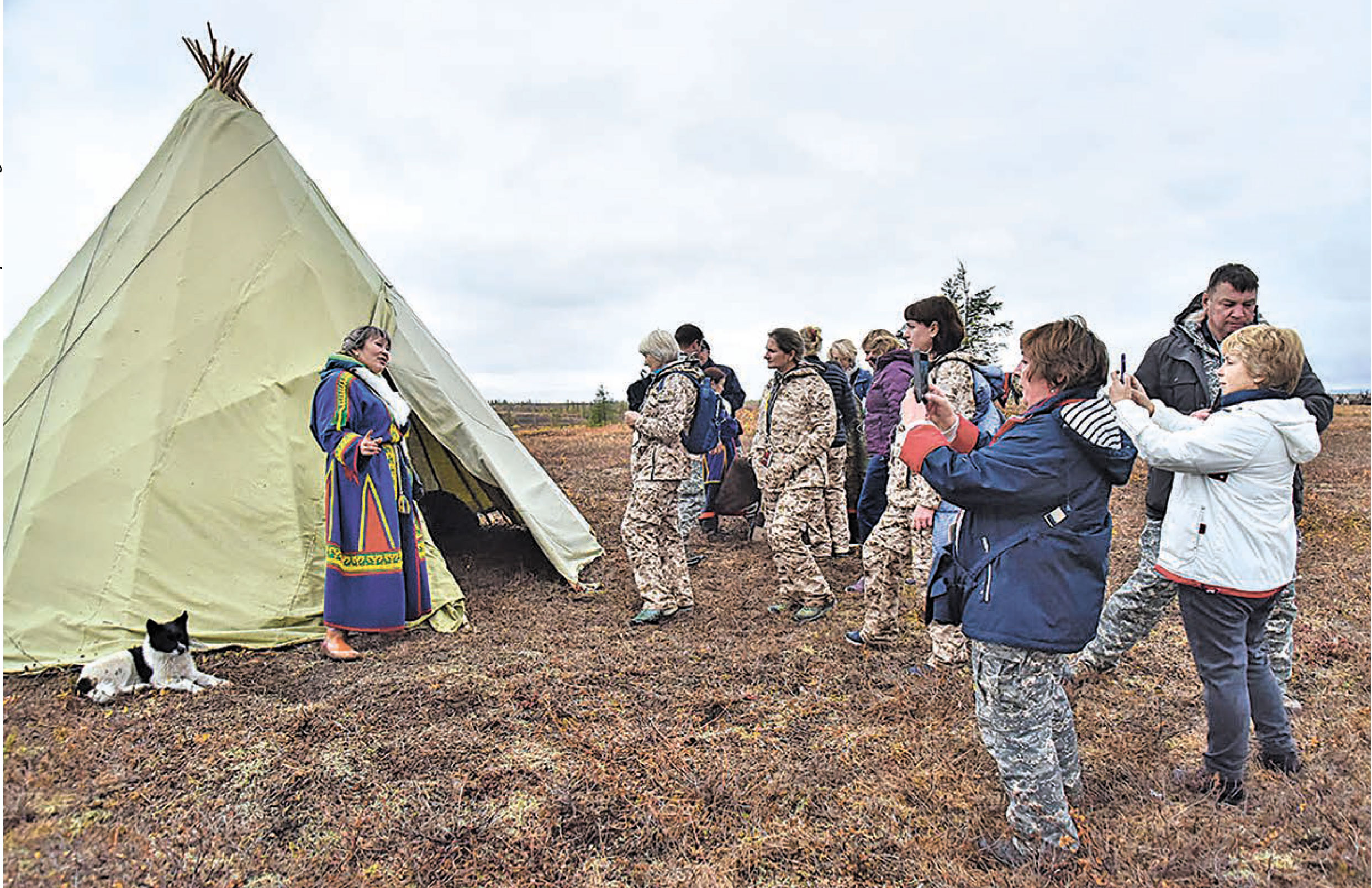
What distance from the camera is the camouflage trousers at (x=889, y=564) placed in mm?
4551

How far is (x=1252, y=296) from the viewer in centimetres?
353

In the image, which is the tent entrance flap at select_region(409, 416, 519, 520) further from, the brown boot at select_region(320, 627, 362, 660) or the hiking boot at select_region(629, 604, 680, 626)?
the brown boot at select_region(320, 627, 362, 660)

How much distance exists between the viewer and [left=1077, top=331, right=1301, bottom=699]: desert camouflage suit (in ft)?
11.6

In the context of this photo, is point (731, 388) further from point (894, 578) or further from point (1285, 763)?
point (1285, 763)

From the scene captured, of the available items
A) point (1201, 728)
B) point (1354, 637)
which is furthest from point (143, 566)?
point (1354, 637)

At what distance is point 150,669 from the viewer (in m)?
4.06

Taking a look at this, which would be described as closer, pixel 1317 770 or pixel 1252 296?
pixel 1317 770

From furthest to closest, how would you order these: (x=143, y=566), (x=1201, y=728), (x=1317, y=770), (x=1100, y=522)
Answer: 1. (x=143, y=566)
2. (x=1201, y=728)
3. (x=1317, y=770)
4. (x=1100, y=522)

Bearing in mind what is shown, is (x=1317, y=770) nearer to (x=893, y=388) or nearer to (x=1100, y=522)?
(x=1100, y=522)

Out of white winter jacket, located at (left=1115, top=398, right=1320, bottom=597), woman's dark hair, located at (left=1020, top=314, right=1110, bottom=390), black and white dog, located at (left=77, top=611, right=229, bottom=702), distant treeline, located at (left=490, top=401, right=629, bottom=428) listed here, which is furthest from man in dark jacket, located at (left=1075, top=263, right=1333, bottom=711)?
distant treeline, located at (left=490, top=401, right=629, bottom=428)

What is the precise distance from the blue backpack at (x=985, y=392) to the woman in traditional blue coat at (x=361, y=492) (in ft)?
10.6

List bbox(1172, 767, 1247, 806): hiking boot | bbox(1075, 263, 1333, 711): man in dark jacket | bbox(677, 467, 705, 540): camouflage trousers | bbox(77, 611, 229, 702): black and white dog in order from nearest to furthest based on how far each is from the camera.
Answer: bbox(1172, 767, 1247, 806): hiking boot, bbox(1075, 263, 1333, 711): man in dark jacket, bbox(77, 611, 229, 702): black and white dog, bbox(677, 467, 705, 540): camouflage trousers

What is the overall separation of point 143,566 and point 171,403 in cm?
103

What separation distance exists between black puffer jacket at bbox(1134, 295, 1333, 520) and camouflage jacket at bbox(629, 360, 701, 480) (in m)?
2.59
